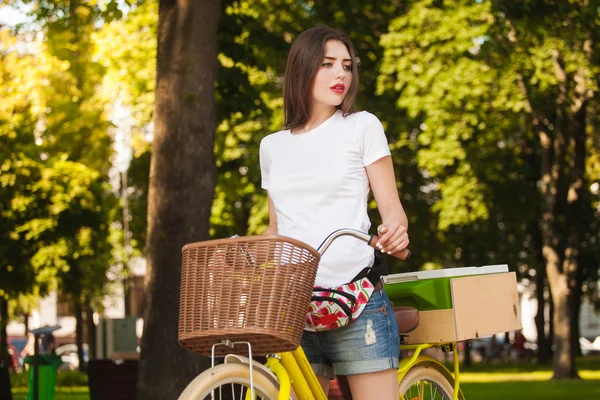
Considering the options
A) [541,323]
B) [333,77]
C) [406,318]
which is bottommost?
[541,323]

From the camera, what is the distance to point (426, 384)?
518 centimetres

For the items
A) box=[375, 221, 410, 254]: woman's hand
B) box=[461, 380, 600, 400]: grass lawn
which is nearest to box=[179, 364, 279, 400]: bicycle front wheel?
box=[375, 221, 410, 254]: woman's hand

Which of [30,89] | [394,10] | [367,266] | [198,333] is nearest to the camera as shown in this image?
[198,333]

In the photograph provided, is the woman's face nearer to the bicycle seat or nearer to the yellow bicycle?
the yellow bicycle

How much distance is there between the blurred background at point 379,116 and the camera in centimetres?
1538

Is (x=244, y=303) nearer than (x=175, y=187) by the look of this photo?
Yes

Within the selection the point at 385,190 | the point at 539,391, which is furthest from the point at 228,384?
the point at 539,391

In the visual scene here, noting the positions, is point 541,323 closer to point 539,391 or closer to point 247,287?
point 539,391

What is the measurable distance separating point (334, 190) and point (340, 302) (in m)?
0.38

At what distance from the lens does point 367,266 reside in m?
4.04

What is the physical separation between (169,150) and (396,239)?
6540mm

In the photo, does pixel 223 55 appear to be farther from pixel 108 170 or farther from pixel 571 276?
pixel 108 170

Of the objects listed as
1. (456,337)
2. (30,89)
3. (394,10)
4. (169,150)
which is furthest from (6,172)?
(456,337)

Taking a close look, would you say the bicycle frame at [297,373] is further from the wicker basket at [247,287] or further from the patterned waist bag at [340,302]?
the wicker basket at [247,287]
